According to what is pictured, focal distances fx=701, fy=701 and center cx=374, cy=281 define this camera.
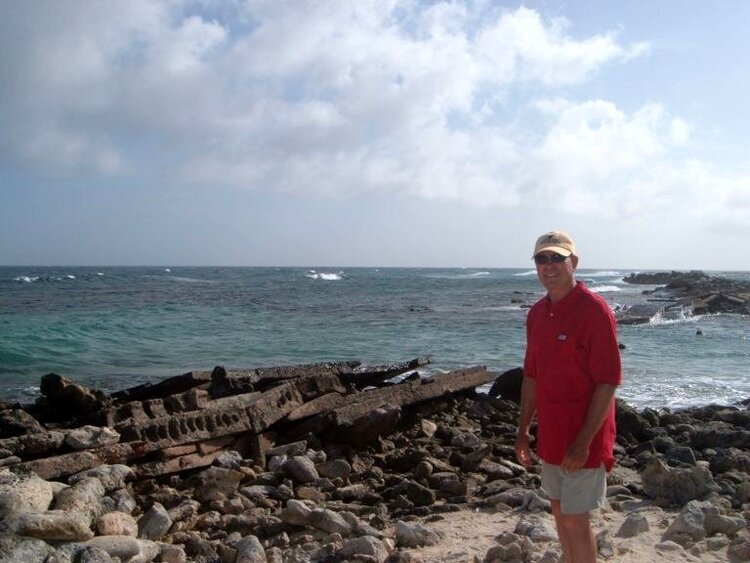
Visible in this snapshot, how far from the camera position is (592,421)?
3.46m

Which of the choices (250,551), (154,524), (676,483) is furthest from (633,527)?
(154,524)

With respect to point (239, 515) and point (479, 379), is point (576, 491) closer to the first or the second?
point (239, 515)

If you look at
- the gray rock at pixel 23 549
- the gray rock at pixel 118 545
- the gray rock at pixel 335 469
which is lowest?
the gray rock at pixel 335 469

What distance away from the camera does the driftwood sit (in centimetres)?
625

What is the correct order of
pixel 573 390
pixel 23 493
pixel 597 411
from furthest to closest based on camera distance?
pixel 23 493 < pixel 573 390 < pixel 597 411

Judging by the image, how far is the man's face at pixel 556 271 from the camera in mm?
3676

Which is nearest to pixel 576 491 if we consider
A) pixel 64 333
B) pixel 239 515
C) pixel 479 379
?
pixel 239 515

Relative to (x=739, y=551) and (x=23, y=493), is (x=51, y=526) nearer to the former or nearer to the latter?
(x=23, y=493)

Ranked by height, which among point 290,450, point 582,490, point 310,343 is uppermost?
point 582,490

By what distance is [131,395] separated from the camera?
33.8ft

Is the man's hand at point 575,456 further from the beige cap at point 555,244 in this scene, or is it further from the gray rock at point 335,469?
the gray rock at point 335,469

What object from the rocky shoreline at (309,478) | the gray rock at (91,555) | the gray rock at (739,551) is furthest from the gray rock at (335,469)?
the gray rock at (739,551)

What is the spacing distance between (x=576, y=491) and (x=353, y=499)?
10.6ft

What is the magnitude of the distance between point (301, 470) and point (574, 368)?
154 inches
